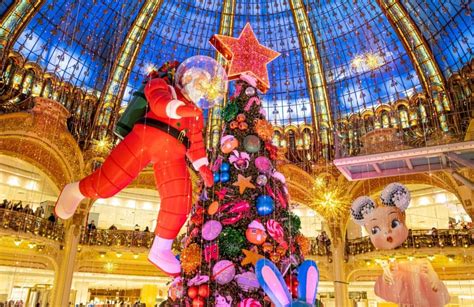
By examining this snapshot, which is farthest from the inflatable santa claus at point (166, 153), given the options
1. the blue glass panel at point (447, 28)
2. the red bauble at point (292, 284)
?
the blue glass panel at point (447, 28)

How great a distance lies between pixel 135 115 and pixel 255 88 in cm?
213

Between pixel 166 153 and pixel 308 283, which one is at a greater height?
pixel 166 153

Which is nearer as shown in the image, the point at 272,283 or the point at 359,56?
the point at 272,283

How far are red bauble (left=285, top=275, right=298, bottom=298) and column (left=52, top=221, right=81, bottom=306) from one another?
1178 centimetres

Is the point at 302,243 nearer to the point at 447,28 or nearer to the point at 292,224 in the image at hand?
the point at 292,224

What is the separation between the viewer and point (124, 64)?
627 inches

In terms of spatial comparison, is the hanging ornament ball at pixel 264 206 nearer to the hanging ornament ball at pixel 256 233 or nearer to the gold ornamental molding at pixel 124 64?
the hanging ornament ball at pixel 256 233

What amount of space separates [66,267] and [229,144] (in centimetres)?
1166

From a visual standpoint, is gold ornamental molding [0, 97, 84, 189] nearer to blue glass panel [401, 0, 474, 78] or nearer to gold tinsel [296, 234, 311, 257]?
gold tinsel [296, 234, 311, 257]

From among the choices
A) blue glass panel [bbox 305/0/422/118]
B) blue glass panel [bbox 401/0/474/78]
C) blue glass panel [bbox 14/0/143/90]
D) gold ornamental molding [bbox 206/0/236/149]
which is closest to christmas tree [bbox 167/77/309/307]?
gold ornamental molding [bbox 206/0/236/149]

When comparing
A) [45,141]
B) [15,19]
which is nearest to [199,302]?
[45,141]

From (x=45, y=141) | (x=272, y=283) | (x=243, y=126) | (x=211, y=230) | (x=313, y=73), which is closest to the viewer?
(x=272, y=283)

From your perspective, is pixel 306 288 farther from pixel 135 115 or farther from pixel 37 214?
pixel 37 214

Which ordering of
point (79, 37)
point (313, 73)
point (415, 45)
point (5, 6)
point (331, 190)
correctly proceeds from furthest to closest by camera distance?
point (313, 73), point (331, 190), point (79, 37), point (415, 45), point (5, 6)
